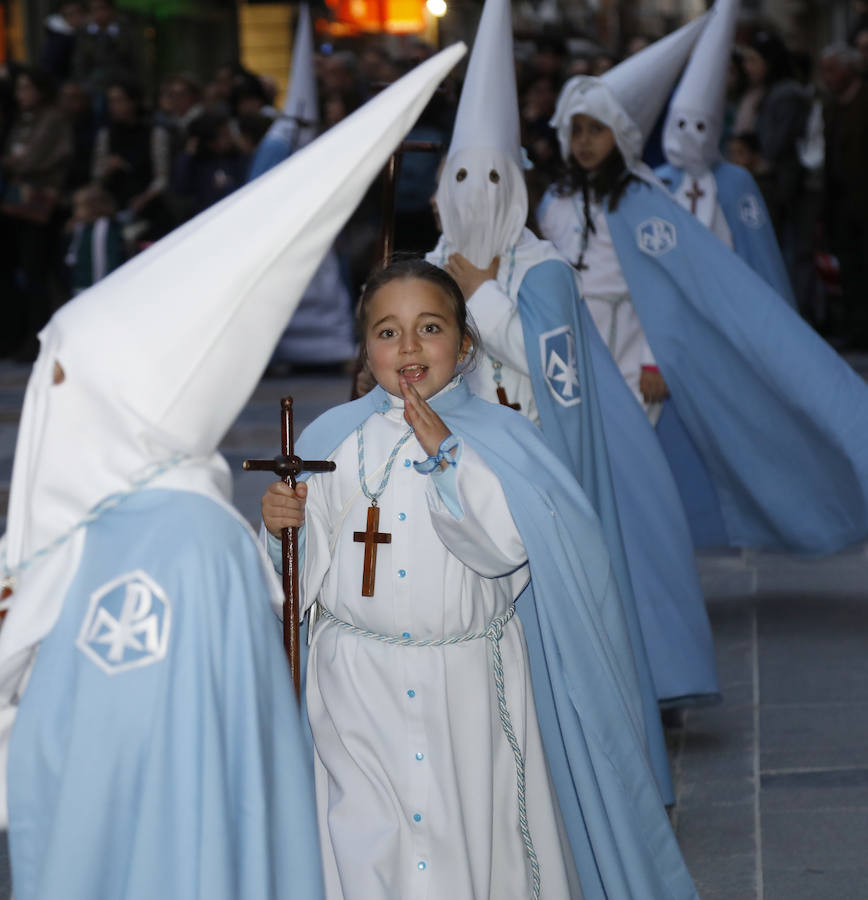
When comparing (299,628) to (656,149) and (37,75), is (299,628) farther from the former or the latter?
(37,75)

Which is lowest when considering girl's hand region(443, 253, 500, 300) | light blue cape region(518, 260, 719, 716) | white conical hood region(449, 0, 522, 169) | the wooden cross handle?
light blue cape region(518, 260, 719, 716)

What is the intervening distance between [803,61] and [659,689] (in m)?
9.09

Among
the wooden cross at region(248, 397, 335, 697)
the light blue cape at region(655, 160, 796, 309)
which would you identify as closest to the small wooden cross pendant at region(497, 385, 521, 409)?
the wooden cross at region(248, 397, 335, 697)

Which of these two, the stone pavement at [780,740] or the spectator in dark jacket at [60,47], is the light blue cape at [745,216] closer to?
the stone pavement at [780,740]

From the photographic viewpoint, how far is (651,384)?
6602mm

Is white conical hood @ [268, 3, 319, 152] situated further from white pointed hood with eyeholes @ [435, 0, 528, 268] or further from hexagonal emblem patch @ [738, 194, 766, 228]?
white pointed hood with eyeholes @ [435, 0, 528, 268]

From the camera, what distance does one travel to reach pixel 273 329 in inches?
102

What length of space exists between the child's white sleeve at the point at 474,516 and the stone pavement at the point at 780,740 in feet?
4.45

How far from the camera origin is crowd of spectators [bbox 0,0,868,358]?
41.7 ft

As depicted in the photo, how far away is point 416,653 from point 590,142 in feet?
11.0

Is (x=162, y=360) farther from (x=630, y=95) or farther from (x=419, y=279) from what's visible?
(x=630, y=95)

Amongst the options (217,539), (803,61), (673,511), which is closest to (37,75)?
(803,61)

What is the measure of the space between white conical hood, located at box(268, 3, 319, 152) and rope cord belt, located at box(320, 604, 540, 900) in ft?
29.5

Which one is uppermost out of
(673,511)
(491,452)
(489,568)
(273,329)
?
(273,329)
